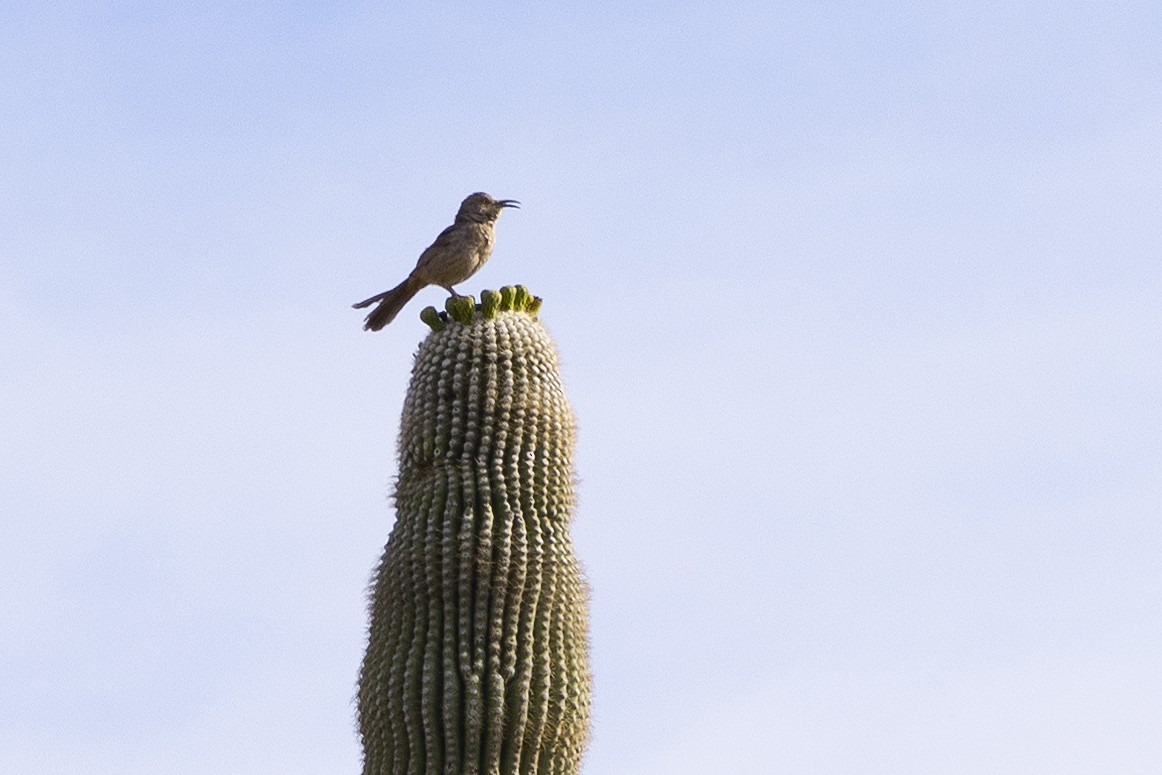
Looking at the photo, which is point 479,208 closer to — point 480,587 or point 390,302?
point 390,302

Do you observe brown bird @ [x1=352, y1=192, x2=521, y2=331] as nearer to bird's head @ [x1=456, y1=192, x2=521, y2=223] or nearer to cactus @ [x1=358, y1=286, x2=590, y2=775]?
bird's head @ [x1=456, y1=192, x2=521, y2=223]

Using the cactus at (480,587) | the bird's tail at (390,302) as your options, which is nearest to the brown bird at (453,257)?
the bird's tail at (390,302)

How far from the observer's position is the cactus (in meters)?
7.63

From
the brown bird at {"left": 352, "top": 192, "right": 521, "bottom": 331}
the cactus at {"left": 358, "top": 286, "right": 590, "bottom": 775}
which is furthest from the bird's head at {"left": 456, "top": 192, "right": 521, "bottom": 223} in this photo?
the cactus at {"left": 358, "top": 286, "right": 590, "bottom": 775}

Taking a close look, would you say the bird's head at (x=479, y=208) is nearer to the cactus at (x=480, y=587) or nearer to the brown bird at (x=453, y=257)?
the brown bird at (x=453, y=257)

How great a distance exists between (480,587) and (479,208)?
4.21m

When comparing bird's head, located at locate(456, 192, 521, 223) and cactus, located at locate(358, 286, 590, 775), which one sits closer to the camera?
cactus, located at locate(358, 286, 590, 775)

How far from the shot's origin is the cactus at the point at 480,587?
7629 mm

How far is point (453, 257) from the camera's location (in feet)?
36.3

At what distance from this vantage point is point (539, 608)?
7.85 m

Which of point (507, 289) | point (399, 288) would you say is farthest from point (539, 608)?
point (399, 288)

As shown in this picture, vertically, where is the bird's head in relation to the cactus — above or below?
above

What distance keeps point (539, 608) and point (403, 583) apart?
1.83 ft

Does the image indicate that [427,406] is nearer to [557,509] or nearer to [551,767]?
[557,509]
